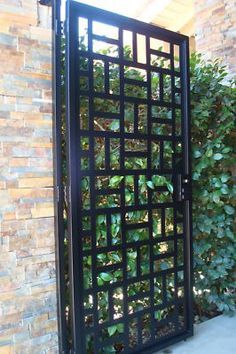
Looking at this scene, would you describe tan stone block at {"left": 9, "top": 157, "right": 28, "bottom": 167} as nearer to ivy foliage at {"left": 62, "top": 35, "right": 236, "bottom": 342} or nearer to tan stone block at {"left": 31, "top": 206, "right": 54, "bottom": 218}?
tan stone block at {"left": 31, "top": 206, "right": 54, "bottom": 218}

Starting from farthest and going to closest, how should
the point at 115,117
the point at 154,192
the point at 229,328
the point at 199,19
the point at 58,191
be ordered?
1. the point at 199,19
2. the point at 229,328
3. the point at 154,192
4. the point at 115,117
5. the point at 58,191

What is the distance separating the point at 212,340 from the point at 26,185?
5.16ft

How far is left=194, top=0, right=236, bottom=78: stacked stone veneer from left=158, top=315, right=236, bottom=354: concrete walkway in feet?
7.54

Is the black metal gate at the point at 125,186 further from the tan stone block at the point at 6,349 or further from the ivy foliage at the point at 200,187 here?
the tan stone block at the point at 6,349

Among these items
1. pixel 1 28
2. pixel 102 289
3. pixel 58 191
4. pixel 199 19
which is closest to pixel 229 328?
pixel 102 289

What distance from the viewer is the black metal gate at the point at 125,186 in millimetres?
1816

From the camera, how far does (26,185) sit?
1.76m

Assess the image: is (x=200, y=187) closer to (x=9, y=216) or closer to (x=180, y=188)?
(x=180, y=188)

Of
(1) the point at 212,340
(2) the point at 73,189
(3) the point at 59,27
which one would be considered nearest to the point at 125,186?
(2) the point at 73,189

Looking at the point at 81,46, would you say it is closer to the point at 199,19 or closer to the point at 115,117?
the point at 115,117

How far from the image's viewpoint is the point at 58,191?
5.95 ft

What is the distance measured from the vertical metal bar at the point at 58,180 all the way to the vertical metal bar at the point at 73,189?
0.17 ft

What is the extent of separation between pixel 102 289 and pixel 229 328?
3.50 ft

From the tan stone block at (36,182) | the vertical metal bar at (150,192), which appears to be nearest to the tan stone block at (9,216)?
the tan stone block at (36,182)
